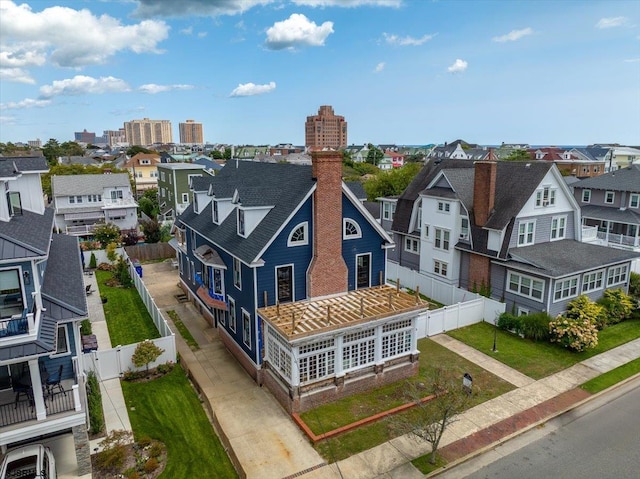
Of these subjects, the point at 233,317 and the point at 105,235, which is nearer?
the point at 233,317

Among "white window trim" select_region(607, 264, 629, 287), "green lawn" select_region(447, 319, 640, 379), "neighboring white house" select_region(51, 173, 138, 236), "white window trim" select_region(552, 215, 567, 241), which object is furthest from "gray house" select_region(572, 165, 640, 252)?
"neighboring white house" select_region(51, 173, 138, 236)

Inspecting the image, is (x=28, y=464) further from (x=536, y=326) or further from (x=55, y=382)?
(x=536, y=326)

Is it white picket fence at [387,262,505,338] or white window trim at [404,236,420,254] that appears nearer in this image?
white picket fence at [387,262,505,338]

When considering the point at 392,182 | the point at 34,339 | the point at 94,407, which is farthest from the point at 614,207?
the point at 34,339

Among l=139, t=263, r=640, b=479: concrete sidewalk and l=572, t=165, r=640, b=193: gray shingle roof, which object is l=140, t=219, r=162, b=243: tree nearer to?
l=139, t=263, r=640, b=479: concrete sidewalk

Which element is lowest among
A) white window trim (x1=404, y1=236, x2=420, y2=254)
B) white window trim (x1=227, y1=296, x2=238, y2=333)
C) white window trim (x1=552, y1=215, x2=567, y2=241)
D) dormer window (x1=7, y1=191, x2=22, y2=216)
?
white window trim (x1=227, y1=296, x2=238, y2=333)

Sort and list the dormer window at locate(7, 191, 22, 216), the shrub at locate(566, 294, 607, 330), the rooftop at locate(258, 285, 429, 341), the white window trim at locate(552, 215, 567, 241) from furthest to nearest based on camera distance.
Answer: the white window trim at locate(552, 215, 567, 241) → the shrub at locate(566, 294, 607, 330) → the rooftop at locate(258, 285, 429, 341) → the dormer window at locate(7, 191, 22, 216)
